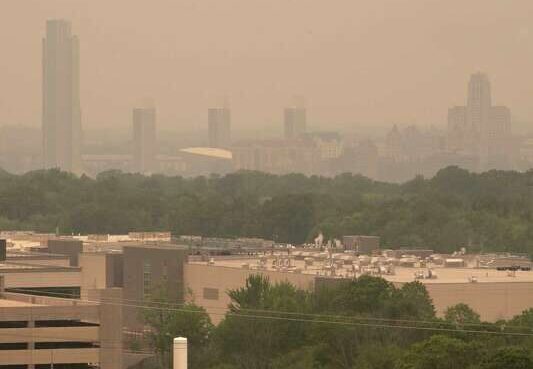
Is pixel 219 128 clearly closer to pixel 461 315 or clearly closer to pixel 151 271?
pixel 151 271

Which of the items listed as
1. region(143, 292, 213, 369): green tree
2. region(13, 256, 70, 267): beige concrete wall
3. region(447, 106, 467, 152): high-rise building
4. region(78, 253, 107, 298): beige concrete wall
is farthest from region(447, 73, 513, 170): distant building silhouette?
region(143, 292, 213, 369): green tree

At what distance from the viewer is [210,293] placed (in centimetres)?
4547

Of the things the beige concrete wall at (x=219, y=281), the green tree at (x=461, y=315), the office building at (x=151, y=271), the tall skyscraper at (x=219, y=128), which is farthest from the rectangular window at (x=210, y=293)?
the tall skyscraper at (x=219, y=128)

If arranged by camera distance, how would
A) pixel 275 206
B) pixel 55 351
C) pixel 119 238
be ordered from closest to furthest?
pixel 55 351, pixel 119 238, pixel 275 206

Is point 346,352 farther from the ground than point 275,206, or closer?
closer

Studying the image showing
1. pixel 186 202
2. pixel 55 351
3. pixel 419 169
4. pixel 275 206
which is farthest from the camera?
pixel 419 169

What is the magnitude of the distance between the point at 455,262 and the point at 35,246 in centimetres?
1507

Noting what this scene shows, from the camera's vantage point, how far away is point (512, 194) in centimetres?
8688

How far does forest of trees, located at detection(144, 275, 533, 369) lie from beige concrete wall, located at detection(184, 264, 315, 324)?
3.27 meters

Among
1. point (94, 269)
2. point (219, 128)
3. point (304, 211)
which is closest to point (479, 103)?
point (219, 128)

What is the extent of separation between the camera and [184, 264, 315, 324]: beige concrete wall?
4278 cm

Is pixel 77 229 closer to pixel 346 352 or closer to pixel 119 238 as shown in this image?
pixel 119 238

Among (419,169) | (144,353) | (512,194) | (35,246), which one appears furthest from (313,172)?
(144,353)

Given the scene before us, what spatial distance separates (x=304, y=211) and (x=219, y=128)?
75525 millimetres
